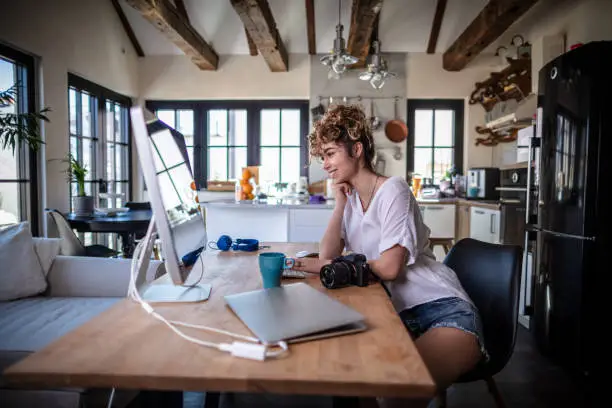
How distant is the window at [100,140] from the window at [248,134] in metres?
0.64

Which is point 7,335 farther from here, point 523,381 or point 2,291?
point 523,381

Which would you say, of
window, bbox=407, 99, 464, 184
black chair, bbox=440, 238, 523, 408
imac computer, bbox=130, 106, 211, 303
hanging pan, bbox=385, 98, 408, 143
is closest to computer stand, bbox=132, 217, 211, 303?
imac computer, bbox=130, 106, 211, 303

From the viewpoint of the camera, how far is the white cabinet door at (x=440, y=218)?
188 inches

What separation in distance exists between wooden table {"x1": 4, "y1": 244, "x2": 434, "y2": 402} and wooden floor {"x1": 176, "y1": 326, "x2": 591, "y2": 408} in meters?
1.33

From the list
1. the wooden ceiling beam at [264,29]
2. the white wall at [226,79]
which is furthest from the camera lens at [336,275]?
the white wall at [226,79]

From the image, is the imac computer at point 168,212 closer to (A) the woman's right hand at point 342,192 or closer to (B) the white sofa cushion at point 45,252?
(A) the woman's right hand at point 342,192

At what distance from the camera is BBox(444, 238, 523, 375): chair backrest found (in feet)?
4.68

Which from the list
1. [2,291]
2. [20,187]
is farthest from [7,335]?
[20,187]

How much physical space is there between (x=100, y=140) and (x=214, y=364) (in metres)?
4.72

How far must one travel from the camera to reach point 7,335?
1725mm

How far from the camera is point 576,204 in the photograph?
2.35m

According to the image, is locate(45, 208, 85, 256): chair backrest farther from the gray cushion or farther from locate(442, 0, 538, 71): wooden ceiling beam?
locate(442, 0, 538, 71): wooden ceiling beam

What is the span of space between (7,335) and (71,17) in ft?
11.3

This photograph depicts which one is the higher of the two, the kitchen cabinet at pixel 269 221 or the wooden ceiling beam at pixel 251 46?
the wooden ceiling beam at pixel 251 46
